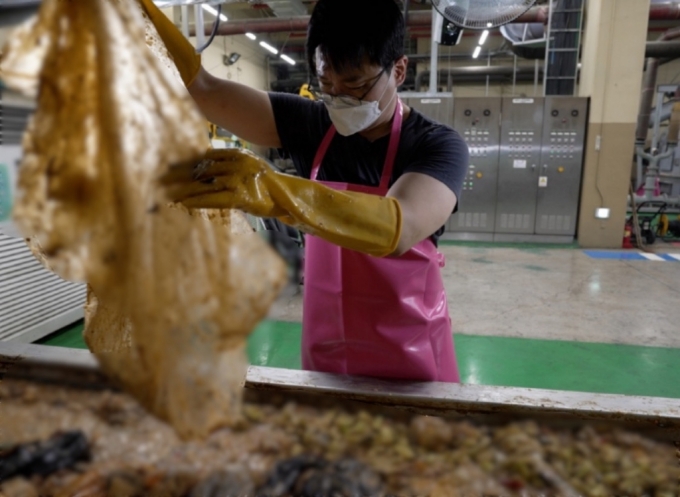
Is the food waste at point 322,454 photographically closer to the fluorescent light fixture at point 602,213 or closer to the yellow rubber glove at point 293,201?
the yellow rubber glove at point 293,201

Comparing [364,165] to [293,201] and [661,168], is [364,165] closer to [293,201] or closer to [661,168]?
[293,201]

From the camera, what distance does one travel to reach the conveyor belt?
0.90 m

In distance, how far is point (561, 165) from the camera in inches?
241

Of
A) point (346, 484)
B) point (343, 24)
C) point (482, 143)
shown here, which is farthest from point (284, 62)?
point (346, 484)

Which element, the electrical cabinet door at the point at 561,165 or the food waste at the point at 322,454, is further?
the electrical cabinet door at the point at 561,165

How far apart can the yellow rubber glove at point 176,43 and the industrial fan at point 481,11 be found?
1.14 m

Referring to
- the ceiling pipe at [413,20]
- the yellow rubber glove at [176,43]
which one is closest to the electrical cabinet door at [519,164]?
the ceiling pipe at [413,20]

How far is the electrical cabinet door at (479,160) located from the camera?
6.25m

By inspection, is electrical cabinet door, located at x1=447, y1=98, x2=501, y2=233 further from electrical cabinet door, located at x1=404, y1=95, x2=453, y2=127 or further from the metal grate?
the metal grate

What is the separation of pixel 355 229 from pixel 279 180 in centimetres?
15

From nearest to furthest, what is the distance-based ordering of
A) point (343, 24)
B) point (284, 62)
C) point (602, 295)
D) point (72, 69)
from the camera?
point (72, 69) → point (343, 24) → point (602, 295) → point (284, 62)

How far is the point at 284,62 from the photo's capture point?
12445 millimetres

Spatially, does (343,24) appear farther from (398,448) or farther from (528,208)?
(528,208)

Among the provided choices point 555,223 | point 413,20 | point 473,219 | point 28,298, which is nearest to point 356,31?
point 28,298
